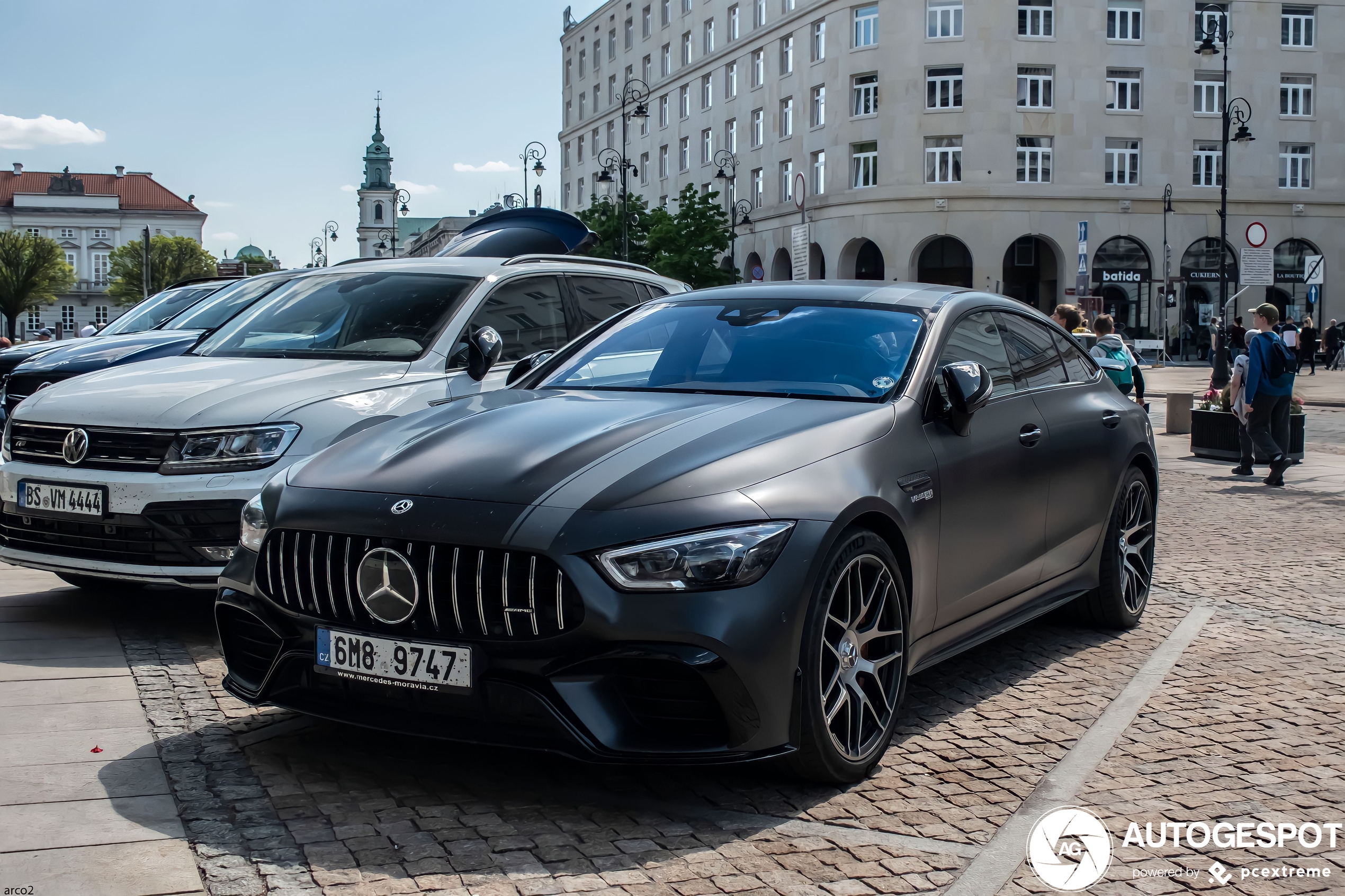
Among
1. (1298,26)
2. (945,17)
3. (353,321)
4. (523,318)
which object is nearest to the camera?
(353,321)

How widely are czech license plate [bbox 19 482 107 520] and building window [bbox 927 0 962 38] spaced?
47.9 m

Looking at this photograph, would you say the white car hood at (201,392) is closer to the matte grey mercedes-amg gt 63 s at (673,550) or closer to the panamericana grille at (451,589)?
the matte grey mercedes-amg gt 63 s at (673,550)

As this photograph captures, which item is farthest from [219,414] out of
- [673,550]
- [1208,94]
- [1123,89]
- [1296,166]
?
[1296,166]

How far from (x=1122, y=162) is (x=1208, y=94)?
13.9 feet

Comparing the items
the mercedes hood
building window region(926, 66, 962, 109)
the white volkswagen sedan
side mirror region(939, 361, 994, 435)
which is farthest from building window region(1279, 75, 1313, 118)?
the mercedes hood

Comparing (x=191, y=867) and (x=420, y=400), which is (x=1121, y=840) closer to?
(x=191, y=867)

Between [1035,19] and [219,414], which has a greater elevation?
[1035,19]

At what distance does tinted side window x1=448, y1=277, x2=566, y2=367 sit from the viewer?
285 inches

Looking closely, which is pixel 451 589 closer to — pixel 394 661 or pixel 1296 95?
pixel 394 661

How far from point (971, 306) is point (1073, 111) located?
47485 mm

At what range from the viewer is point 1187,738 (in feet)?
15.3

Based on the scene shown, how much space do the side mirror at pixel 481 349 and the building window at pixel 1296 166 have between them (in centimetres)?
5105

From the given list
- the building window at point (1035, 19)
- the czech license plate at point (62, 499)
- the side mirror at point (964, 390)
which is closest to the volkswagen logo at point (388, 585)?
the side mirror at point (964, 390)

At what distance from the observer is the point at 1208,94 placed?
50219 millimetres
